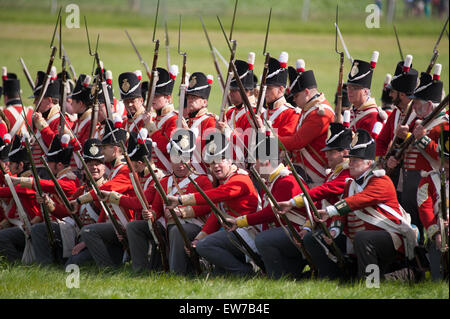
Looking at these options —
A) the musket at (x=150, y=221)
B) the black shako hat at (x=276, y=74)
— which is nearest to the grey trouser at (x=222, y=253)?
the musket at (x=150, y=221)

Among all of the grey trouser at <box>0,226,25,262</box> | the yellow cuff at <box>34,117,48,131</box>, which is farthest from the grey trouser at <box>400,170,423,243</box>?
the yellow cuff at <box>34,117,48,131</box>

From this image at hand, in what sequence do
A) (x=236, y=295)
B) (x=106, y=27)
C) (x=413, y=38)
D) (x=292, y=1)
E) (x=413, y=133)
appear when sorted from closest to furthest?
(x=236, y=295) < (x=413, y=133) < (x=413, y=38) < (x=106, y=27) < (x=292, y=1)

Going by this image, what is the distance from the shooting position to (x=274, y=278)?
6.72 metres

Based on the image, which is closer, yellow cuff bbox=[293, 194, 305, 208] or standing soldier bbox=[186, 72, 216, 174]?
yellow cuff bbox=[293, 194, 305, 208]

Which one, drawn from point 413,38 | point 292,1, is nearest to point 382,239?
point 413,38

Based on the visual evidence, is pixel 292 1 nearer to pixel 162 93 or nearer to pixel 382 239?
pixel 162 93

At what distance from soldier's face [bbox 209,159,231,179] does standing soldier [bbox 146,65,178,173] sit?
1.02 meters

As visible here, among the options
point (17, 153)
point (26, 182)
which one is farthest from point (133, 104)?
point (26, 182)

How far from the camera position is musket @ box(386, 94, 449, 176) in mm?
6367

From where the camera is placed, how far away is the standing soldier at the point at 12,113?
992 centimetres

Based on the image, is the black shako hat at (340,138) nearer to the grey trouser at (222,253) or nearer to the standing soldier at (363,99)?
the standing soldier at (363,99)

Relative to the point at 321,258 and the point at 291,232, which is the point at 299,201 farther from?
the point at 321,258

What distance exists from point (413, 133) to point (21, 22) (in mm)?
23464

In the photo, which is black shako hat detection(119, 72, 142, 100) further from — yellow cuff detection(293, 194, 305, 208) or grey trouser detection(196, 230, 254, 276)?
yellow cuff detection(293, 194, 305, 208)
